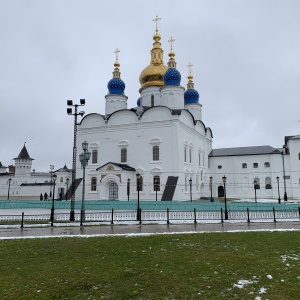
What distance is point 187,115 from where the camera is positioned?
32.7m

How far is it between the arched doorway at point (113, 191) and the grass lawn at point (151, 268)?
2002 centimetres

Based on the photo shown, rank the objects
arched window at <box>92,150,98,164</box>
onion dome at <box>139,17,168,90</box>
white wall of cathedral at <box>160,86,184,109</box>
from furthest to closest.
→ 1. onion dome at <box>139,17,168,90</box>
2. arched window at <box>92,150,98,164</box>
3. white wall of cathedral at <box>160,86,184,109</box>

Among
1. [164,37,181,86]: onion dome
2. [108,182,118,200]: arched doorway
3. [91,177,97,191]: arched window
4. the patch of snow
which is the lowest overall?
the patch of snow

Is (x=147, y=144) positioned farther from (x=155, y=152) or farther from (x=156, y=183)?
(x=156, y=183)

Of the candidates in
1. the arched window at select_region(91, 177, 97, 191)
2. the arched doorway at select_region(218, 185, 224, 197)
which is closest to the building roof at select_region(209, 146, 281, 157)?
the arched doorway at select_region(218, 185, 224, 197)

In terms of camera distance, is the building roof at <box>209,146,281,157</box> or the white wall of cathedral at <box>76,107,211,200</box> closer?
the white wall of cathedral at <box>76,107,211,200</box>

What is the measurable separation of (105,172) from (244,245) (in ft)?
72.0

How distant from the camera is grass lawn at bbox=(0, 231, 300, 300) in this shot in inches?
197

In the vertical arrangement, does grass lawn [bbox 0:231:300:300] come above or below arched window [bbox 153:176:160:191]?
below

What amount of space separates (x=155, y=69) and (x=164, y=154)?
1189 cm

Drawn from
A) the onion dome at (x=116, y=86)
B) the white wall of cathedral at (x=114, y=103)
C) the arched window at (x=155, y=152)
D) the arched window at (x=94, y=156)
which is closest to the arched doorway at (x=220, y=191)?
the arched window at (x=155, y=152)

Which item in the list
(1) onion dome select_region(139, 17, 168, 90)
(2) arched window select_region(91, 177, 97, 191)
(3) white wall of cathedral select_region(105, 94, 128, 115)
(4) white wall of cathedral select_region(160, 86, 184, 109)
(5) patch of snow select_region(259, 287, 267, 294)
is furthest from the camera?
(3) white wall of cathedral select_region(105, 94, 128, 115)

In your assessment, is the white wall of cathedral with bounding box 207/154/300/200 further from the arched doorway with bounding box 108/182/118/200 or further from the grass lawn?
the grass lawn

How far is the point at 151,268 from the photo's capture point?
21.0 feet
